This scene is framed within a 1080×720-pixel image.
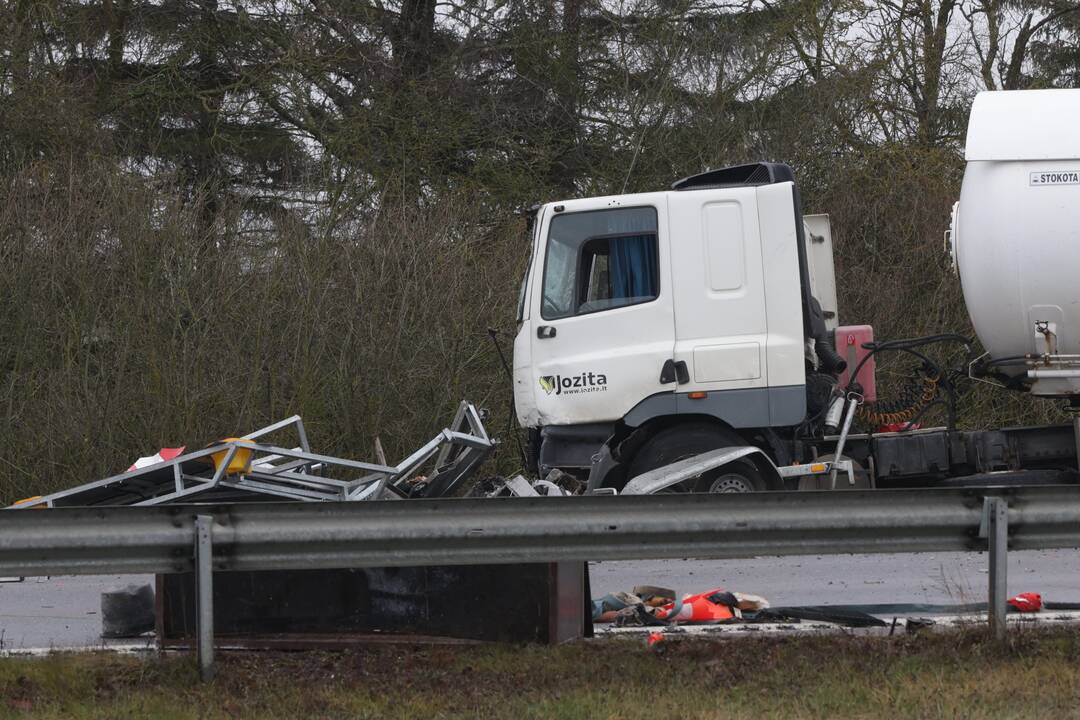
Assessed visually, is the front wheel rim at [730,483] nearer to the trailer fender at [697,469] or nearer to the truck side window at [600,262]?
the trailer fender at [697,469]

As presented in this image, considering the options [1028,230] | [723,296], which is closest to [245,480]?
[723,296]

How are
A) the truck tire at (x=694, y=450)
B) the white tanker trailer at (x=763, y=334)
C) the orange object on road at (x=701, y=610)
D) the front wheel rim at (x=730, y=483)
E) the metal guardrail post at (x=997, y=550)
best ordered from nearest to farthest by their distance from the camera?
1. the metal guardrail post at (x=997, y=550)
2. the orange object on road at (x=701, y=610)
3. the white tanker trailer at (x=763, y=334)
4. the front wheel rim at (x=730, y=483)
5. the truck tire at (x=694, y=450)

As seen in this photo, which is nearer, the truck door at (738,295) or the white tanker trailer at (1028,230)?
the white tanker trailer at (1028,230)

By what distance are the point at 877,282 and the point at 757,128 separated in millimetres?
4482

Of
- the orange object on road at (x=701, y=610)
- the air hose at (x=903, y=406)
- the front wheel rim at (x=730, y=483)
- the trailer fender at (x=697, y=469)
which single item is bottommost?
the orange object on road at (x=701, y=610)

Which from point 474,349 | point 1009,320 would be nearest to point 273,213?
point 474,349

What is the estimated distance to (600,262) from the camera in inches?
381

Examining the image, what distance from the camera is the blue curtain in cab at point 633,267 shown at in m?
9.55

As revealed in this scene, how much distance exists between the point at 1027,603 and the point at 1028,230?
3585 mm

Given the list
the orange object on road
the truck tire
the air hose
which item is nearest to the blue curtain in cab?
the truck tire

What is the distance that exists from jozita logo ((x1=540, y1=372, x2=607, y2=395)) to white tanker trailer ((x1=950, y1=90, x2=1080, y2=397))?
2.87 metres

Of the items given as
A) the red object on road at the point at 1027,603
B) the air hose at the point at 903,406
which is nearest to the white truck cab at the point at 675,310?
the air hose at the point at 903,406

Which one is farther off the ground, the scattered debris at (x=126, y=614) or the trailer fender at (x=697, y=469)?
the trailer fender at (x=697, y=469)

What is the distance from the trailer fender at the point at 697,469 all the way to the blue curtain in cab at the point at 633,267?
130 centimetres
